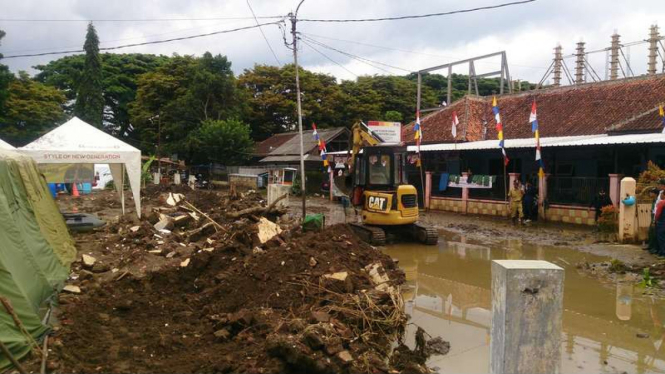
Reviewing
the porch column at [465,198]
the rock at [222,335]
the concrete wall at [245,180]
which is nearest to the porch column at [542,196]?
the porch column at [465,198]

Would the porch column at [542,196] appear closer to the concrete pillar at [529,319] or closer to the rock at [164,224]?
the rock at [164,224]

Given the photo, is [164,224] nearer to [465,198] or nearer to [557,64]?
[465,198]

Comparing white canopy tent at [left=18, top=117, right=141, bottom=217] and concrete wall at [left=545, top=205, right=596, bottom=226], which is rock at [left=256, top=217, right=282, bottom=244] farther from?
concrete wall at [left=545, top=205, right=596, bottom=226]

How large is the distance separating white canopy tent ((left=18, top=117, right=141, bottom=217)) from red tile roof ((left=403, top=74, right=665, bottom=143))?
647 inches

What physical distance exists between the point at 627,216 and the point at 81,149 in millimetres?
14113

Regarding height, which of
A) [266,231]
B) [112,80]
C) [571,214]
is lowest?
[571,214]

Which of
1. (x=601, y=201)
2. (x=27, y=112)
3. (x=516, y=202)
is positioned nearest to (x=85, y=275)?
(x=516, y=202)

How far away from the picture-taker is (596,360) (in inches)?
209

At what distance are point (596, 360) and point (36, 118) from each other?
4043cm

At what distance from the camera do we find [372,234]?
12062mm

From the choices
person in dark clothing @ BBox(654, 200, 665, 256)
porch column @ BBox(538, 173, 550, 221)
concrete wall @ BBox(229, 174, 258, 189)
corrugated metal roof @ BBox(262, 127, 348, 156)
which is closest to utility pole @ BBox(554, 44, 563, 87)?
corrugated metal roof @ BBox(262, 127, 348, 156)

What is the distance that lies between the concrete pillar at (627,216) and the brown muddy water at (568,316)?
1815mm

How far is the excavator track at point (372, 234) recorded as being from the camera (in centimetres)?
1198

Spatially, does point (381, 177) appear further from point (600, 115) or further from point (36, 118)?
point (36, 118)
